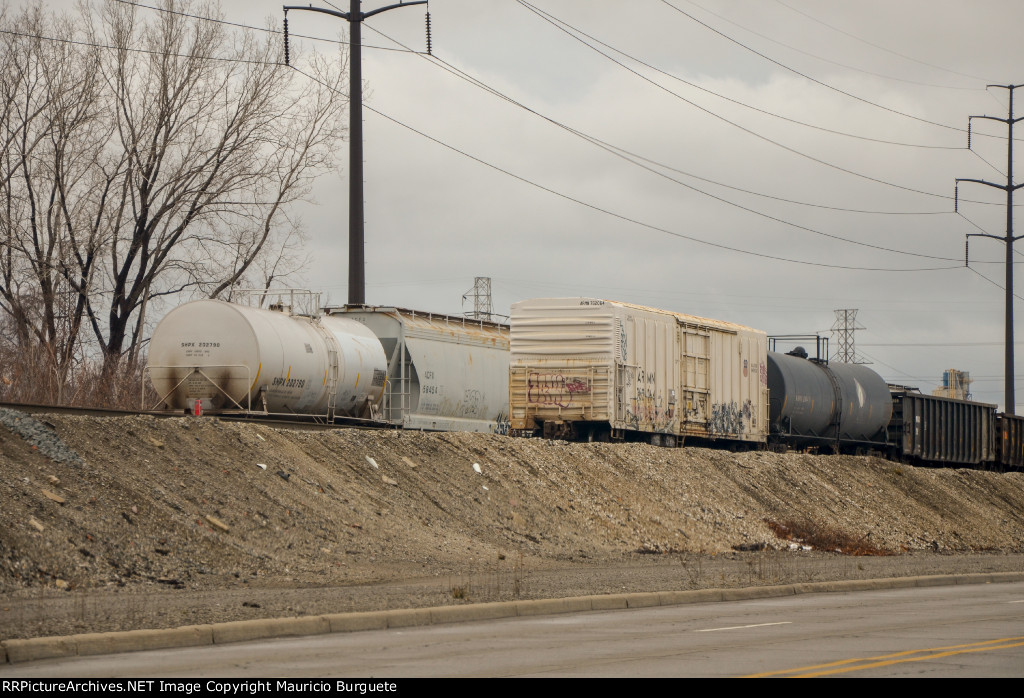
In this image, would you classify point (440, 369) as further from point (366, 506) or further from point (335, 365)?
point (366, 506)

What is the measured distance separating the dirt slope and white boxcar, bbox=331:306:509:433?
3.21m

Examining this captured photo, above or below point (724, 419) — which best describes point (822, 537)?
below

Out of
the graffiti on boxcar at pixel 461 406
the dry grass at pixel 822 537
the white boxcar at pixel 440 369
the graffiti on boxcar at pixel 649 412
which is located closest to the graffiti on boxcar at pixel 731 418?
the graffiti on boxcar at pixel 649 412

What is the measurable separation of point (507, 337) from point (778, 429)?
9177mm

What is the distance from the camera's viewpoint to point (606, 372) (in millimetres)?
31047

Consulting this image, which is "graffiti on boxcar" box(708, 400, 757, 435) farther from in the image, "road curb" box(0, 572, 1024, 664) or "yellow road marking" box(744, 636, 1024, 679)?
"yellow road marking" box(744, 636, 1024, 679)

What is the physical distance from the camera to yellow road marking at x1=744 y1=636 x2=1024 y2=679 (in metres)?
9.63

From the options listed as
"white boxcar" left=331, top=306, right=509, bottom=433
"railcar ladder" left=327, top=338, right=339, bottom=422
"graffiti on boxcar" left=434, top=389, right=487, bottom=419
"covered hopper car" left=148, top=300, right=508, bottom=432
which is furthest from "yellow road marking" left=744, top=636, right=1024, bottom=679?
"graffiti on boxcar" left=434, top=389, right=487, bottom=419

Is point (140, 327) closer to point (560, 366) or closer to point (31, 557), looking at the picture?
point (560, 366)

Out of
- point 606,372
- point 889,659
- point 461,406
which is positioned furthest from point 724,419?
point 889,659

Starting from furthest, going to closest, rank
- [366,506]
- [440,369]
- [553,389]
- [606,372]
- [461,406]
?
1. [461,406]
2. [553,389]
3. [440,369]
4. [606,372]
5. [366,506]

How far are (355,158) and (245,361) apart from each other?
42.6 feet

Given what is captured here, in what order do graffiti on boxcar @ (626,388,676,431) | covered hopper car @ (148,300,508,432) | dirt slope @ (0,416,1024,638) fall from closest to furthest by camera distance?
dirt slope @ (0,416,1024,638)
covered hopper car @ (148,300,508,432)
graffiti on boxcar @ (626,388,676,431)

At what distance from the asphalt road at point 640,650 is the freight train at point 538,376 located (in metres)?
12.1
